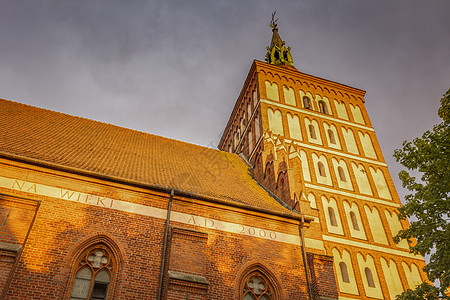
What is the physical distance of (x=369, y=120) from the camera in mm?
22422

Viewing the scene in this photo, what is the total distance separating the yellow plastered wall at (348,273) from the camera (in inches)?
553

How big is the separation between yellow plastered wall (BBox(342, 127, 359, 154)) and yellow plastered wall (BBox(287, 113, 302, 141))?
2671mm

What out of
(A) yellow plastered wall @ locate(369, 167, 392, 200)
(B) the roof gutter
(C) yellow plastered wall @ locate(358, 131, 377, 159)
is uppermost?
(C) yellow plastered wall @ locate(358, 131, 377, 159)

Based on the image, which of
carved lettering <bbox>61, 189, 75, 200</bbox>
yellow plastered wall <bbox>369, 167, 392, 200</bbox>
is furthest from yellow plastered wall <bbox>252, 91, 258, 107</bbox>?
carved lettering <bbox>61, 189, 75, 200</bbox>

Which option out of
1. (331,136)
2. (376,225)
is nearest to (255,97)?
(331,136)

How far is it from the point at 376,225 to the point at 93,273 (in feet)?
40.6

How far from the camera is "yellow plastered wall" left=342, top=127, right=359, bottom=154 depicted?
65.9 ft

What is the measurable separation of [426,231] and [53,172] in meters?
10.6

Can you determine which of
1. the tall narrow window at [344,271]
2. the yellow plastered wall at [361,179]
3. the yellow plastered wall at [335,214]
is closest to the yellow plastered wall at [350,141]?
the yellow plastered wall at [361,179]

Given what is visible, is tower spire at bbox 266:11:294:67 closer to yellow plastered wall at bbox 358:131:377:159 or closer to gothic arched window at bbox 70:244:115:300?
yellow plastered wall at bbox 358:131:377:159

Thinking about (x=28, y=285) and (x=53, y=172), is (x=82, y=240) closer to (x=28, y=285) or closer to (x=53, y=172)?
(x=28, y=285)

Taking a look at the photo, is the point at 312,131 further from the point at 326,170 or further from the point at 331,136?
the point at 326,170

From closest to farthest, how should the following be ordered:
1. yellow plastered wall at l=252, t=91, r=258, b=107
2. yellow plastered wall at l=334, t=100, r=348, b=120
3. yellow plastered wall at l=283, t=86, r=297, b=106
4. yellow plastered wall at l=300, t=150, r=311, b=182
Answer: yellow plastered wall at l=300, t=150, r=311, b=182
yellow plastered wall at l=283, t=86, r=297, b=106
yellow plastered wall at l=252, t=91, r=258, b=107
yellow plastered wall at l=334, t=100, r=348, b=120

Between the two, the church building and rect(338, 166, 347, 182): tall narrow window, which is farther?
rect(338, 166, 347, 182): tall narrow window
